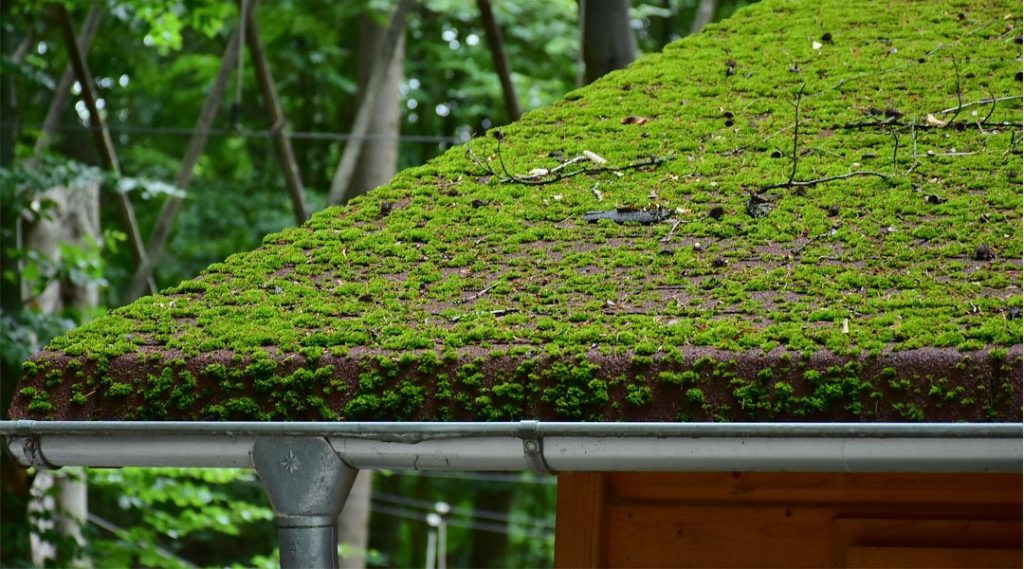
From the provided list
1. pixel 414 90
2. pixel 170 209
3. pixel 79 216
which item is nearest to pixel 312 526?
pixel 170 209

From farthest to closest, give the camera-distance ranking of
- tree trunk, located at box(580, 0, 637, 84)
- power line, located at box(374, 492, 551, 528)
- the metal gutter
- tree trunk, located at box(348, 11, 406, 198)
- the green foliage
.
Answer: power line, located at box(374, 492, 551, 528)
tree trunk, located at box(348, 11, 406, 198)
the green foliage
tree trunk, located at box(580, 0, 637, 84)
the metal gutter

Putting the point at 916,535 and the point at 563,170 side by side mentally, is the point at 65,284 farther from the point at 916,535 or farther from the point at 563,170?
the point at 916,535

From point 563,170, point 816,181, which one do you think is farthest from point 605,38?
point 816,181

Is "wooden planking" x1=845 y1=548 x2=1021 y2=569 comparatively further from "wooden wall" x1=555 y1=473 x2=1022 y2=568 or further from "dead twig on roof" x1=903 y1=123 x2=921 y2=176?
"dead twig on roof" x1=903 y1=123 x2=921 y2=176

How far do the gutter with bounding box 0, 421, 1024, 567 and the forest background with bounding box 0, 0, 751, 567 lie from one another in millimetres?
6005

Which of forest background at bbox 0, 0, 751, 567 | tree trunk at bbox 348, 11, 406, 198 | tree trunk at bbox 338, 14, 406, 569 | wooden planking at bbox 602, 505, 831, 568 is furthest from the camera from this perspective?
tree trunk at bbox 348, 11, 406, 198

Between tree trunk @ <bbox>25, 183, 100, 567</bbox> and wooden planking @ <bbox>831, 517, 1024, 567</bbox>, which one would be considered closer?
wooden planking @ <bbox>831, 517, 1024, 567</bbox>

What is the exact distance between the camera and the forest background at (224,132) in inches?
373

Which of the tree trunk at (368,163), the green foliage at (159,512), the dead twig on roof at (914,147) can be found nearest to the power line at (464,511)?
the tree trunk at (368,163)

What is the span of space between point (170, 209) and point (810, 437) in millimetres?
8211

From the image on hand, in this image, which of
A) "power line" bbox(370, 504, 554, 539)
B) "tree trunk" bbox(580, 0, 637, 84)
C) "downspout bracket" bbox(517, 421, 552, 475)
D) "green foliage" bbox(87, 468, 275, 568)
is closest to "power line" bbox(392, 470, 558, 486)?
"power line" bbox(370, 504, 554, 539)

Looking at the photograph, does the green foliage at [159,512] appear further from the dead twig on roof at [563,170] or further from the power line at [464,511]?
the power line at [464,511]

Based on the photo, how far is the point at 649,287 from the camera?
10.1 ft

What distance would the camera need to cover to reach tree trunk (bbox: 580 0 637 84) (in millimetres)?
8164
